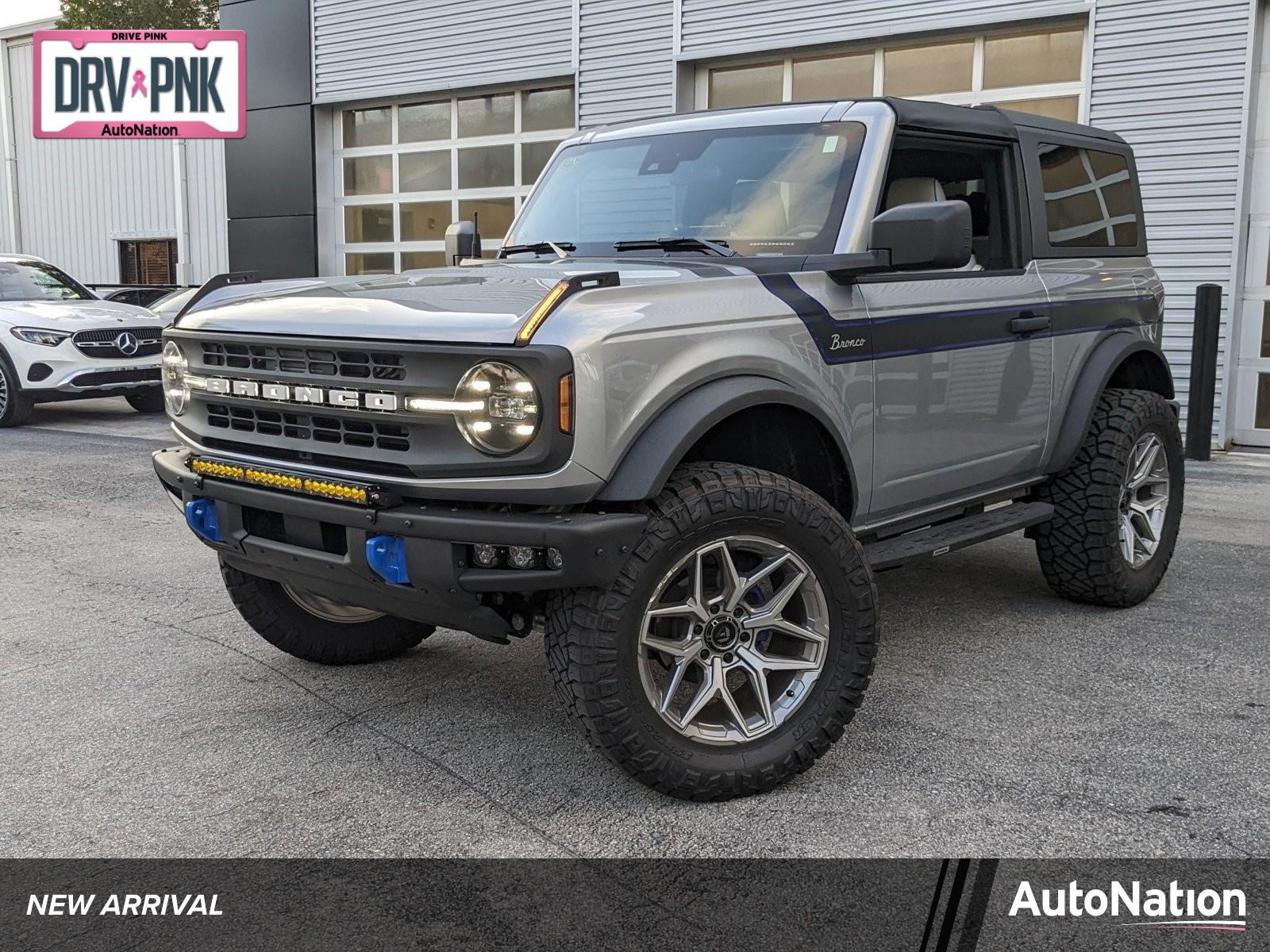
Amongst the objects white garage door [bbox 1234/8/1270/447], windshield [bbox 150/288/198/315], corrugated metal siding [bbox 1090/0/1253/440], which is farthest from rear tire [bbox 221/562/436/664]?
windshield [bbox 150/288/198/315]

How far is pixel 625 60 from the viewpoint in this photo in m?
13.3

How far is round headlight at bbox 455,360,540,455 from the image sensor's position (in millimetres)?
2967

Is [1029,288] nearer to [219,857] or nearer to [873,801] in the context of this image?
[873,801]

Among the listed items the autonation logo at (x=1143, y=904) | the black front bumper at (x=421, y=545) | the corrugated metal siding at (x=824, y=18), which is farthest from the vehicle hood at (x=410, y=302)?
the corrugated metal siding at (x=824, y=18)

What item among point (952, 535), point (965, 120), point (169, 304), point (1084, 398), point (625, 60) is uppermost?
point (625, 60)

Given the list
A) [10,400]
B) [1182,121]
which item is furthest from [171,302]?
[1182,121]

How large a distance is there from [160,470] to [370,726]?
3.42 feet

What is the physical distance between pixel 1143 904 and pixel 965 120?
288 centimetres

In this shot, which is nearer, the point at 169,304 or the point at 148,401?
the point at 148,401

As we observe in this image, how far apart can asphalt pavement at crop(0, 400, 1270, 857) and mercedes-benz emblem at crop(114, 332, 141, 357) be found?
23.5 ft

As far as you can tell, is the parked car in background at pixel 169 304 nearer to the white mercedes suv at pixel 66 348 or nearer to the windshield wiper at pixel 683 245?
the white mercedes suv at pixel 66 348

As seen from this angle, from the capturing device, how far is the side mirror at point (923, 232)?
365 centimetres

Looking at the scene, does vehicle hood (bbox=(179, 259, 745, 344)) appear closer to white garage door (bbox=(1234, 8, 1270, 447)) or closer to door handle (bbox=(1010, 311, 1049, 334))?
door handle (bbox=(1010, 311, 1049, 334))

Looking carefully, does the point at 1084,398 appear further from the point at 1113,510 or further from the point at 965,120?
the point at 965,120
